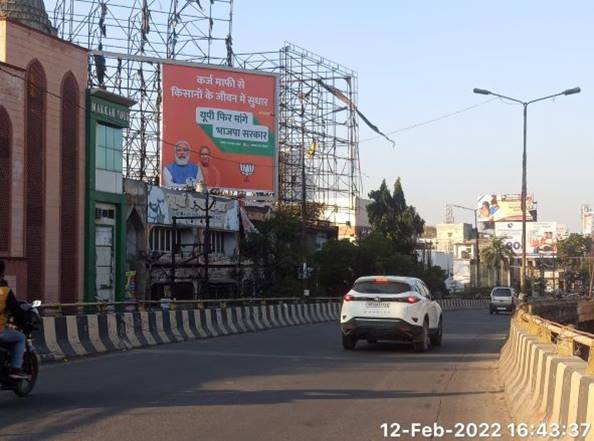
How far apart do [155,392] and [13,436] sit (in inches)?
132

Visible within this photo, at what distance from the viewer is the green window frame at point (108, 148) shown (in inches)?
1492

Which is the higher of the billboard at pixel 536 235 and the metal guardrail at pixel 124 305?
the billboard at pixel 536 235

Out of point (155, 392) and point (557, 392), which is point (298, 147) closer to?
point (155, 392)

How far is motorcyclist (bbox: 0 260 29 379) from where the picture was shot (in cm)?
1029

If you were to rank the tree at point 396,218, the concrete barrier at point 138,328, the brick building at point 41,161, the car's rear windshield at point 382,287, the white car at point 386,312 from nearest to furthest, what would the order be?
1. the concrete barrier at point 138,328
2. the white car at point 386,312
3. the car's rear windshield at point 382,287
4. the brick building at point 41,161
5. the tree at point 396,218

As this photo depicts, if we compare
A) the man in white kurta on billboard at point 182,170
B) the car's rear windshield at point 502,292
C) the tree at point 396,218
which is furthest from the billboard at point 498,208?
the man in white kurta on billboard at point 182,170

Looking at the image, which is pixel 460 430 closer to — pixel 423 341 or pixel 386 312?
pixel 386 312

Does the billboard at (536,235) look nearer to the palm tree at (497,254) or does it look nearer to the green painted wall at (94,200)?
the palm tree at (497,254)

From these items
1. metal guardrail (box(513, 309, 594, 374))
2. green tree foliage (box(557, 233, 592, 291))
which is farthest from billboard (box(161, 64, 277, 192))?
green tree foliage (box(557, 233, 592, 291))

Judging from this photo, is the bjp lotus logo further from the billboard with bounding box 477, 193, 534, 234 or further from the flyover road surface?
the billboard with bounding box 477, 193, 534, 234

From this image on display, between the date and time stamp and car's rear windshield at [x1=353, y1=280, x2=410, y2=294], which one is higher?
car's rear windshield at [x1=353, y1=280, x2=410, y2=294]

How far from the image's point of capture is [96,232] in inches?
1486

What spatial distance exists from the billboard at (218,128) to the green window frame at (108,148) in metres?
9.84

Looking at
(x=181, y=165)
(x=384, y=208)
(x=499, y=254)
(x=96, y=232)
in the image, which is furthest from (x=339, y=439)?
(x=499, y=254)
